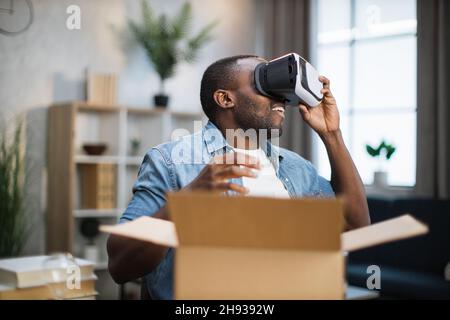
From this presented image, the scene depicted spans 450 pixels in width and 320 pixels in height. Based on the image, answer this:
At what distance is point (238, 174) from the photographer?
62 cm

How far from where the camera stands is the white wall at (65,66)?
341 cm

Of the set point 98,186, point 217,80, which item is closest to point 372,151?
point 98,186

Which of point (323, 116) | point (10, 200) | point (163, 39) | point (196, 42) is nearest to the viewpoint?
point (323, 116)

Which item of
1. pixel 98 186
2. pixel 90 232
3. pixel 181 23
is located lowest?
pixel 90 232

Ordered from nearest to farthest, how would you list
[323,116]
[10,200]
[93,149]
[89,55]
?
[323,116] → [10,200] → [93,149] → [89,55]

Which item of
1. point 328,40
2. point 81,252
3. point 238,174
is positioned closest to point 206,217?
point 238,174

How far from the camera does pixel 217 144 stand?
1.12 m

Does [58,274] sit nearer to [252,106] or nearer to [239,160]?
[252,106]

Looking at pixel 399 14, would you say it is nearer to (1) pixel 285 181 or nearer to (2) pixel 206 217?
(1) pixel 285 181

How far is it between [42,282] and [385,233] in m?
0.93

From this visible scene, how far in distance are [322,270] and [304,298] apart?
0.12ft

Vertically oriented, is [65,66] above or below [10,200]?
above

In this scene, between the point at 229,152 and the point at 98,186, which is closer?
the point at 229,152

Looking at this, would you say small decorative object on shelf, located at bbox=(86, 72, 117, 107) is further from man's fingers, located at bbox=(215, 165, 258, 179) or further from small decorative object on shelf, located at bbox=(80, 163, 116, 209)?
man's fingers, located at bbox=(215, 165, 258, 179)
